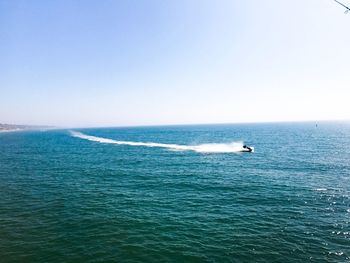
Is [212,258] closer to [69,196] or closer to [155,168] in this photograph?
[69,196]

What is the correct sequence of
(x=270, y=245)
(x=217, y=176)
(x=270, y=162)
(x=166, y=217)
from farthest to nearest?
(x=270, y=162)
(x=217, y=176)
(x=166, y=217)
(x=270, y=245)

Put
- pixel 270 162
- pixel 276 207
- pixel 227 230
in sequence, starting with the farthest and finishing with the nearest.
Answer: pixel 270 162, pixel 276 207, pixel 227 230

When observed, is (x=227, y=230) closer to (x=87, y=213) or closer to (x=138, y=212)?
(x=138, y=212)

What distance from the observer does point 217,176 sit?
5794 centimetres

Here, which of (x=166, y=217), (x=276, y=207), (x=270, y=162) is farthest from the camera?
(x=270, y=162)

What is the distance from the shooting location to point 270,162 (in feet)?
246

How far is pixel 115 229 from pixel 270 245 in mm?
16744

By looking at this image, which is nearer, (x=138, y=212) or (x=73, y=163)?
(x=138, y=212)

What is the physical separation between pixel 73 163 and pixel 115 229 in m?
53.9

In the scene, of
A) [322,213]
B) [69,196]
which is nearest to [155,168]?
[69,196]

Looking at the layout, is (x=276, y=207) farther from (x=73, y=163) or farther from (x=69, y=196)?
(x=73, y=163)

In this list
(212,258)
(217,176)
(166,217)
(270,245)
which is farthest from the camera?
(217,176)

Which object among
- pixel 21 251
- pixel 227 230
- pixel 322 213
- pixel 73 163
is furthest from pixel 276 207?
pixel 73 163

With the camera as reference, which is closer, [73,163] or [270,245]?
[270,245]
